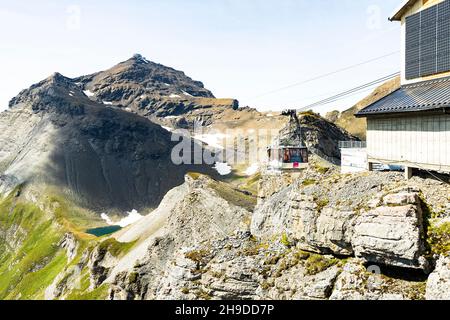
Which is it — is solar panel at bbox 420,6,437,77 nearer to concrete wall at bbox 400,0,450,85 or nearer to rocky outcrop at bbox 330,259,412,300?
concrete wall at bbox 400,0,450,85

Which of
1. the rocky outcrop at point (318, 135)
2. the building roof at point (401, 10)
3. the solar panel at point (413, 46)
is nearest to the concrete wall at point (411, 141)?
the solar panel at point (413, 46)

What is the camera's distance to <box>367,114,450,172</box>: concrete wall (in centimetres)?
2334

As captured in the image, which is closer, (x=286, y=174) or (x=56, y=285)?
(x=286, y=174)

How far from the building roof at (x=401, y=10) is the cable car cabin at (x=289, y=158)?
1982 centimetres

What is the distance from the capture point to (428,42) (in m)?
27.9

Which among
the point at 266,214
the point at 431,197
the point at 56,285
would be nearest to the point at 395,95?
the point at 431,197

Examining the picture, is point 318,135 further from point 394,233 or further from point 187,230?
point 394,233

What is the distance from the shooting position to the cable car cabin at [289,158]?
47000 millimetres

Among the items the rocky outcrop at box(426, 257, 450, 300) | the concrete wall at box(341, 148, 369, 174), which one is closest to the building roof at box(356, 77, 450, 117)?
the concrete wall at box(341, 148, 369, 174)

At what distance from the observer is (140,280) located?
211ft

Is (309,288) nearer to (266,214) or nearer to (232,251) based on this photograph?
(232,251)

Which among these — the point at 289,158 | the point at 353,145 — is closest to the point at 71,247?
the point at 289,158
